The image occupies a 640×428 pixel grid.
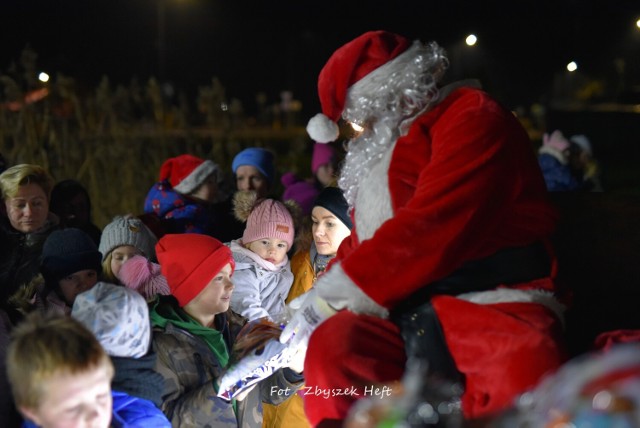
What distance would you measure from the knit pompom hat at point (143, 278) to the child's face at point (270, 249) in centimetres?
77

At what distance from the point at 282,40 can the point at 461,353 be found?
2482cm

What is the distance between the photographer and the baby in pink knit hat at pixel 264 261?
14.8 feet

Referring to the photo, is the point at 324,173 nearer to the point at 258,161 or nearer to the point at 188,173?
the point at 258,161

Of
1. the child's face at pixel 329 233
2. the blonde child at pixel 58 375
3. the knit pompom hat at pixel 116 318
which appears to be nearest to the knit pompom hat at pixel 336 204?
the child's face at pixel 329 233

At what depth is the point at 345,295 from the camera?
2.67 metres

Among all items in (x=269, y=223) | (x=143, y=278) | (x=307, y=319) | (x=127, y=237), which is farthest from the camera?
(x=269, y=223)

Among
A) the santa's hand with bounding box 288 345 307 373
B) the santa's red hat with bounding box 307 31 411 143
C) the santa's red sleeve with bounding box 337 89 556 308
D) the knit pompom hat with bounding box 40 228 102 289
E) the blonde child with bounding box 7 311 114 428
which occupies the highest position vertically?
the santa's red hat with bounding box 307 31 411 143

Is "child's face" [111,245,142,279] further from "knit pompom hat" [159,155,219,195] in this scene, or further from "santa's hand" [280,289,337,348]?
"santa's hand" [280,289,337,348]

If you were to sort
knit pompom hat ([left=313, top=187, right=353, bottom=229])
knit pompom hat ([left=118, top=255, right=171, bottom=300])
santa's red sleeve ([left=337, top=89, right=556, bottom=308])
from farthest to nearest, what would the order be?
knit pompom hat ([left=313, top=187, right=353, bottom=229]), knit pompom hat ([left=118, top=255, right=171, bottom=300]), santa's red sleeve ([left=337, top=89, right=556, bottom=308])

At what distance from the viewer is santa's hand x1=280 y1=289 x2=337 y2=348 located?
277 cm

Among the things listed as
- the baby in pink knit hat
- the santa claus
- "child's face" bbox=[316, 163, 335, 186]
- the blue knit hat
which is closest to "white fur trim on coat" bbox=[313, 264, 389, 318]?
the santa claus

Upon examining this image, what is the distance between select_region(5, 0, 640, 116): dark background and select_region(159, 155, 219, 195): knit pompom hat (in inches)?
164

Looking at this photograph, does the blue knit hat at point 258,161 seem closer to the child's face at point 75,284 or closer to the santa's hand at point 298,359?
the child's face at point 75,284

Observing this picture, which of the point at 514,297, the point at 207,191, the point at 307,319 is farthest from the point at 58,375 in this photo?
the point at 207,191
